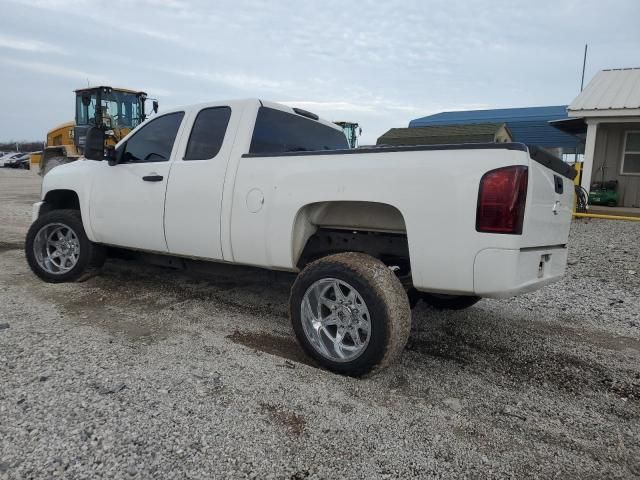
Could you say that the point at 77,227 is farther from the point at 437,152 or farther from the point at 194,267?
the point at 437,152

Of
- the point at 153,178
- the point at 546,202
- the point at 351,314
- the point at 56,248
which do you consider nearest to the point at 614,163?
the point at 546,202

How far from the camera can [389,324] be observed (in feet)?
9.38

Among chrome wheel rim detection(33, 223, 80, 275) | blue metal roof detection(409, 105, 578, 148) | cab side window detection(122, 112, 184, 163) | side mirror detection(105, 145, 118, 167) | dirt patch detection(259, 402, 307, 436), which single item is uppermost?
blue metal roof detection(409, 105, 578, 148)

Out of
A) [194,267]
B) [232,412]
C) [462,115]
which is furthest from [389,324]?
[462,115]

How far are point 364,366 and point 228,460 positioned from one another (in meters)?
1.09

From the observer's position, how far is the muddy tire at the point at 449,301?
433 centimetres

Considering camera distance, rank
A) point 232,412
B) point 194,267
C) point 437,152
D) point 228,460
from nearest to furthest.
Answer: point 228,460 < point 232,412 < point 437,152 < point 194,267

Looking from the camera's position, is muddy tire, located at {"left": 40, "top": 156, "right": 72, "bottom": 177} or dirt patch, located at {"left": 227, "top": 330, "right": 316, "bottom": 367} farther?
muddy tire, located at {"left": 40, "top": 156, "right": 72, "bottom": 177}

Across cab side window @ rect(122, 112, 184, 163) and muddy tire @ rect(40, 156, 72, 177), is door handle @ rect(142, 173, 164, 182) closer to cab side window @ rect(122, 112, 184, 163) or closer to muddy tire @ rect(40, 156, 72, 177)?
cab side window @ rect(122, 112, 184, 163)

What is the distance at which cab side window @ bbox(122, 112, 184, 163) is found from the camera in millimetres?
4363

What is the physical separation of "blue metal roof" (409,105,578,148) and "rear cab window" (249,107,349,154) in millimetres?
20739

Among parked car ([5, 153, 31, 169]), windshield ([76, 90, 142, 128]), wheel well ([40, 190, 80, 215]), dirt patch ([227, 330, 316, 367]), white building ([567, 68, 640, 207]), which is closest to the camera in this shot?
dirt patch ([227, 330, 316, 367])

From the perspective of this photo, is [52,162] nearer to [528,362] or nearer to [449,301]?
[449,301]

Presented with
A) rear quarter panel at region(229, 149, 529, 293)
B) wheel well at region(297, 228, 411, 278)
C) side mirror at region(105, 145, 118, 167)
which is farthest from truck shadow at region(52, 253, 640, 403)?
side mirror at region(105, 145, 118, 167)
